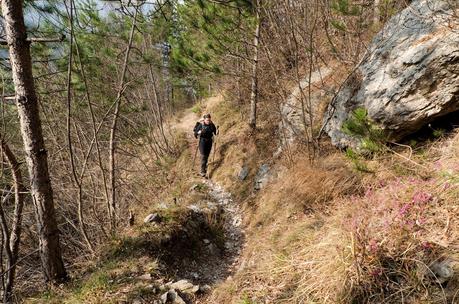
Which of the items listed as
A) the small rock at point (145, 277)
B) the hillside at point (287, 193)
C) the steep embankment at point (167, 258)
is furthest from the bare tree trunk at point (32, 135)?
the small rock at point (145, 277)

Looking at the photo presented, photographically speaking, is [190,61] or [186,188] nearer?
[186,188]

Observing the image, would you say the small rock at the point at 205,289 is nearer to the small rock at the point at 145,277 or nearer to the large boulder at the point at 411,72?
the small rock at the point at 145,277

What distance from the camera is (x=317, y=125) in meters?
6.34

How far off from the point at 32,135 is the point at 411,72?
16.0ft

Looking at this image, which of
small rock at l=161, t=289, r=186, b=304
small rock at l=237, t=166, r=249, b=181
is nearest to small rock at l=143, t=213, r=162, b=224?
small rock at l=161, t=289, r=186, b=304

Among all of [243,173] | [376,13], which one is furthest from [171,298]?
[376,13]

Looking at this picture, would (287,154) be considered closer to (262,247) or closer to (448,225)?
(262,247)

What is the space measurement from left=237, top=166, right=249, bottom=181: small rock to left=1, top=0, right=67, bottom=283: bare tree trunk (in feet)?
15.1

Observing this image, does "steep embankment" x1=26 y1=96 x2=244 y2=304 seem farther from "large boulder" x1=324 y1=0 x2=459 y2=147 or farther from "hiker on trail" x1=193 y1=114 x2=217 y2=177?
"large boulder" x1=324 y1=0 x2=459 y2=147

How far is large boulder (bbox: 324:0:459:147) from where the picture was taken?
3.91m

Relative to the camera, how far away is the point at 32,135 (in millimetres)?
3393

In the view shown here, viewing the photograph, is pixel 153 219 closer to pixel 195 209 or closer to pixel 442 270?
pixel 195 209

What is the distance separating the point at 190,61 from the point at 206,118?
1562 mm

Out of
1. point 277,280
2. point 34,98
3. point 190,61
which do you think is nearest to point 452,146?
point 277,280
